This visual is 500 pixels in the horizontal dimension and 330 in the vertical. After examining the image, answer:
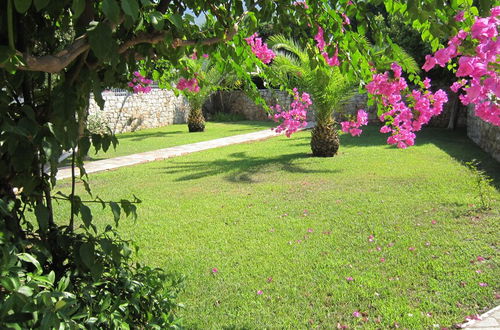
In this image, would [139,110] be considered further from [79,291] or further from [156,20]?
[156,20]

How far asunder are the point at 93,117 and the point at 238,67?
42.1ft

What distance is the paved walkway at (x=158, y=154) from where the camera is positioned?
970cm

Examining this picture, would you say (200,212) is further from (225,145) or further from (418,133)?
(418,133)

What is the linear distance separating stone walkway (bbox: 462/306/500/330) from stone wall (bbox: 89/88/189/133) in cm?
1384

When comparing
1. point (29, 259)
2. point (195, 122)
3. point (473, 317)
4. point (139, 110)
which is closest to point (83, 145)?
point (29, 259)

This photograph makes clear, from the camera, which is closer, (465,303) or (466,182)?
(465,303)

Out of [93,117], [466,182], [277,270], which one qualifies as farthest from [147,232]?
[93,117]

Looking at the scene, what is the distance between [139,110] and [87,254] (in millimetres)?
17766

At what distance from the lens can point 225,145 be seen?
13.4 metres

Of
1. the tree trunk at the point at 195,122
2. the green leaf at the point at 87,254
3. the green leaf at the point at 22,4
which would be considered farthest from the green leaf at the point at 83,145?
the tree trunk at the point at 195,122

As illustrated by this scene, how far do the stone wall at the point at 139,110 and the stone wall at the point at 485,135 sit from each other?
11.5m

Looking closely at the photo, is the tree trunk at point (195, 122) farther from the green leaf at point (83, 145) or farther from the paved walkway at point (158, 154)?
the green leaf at point (83, 145)

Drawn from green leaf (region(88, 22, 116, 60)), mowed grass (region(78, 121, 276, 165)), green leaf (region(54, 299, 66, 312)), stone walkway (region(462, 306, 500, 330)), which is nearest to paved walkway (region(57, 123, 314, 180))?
mowed grass (region(78, 121, 276, 165))

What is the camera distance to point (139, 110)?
18797mm
